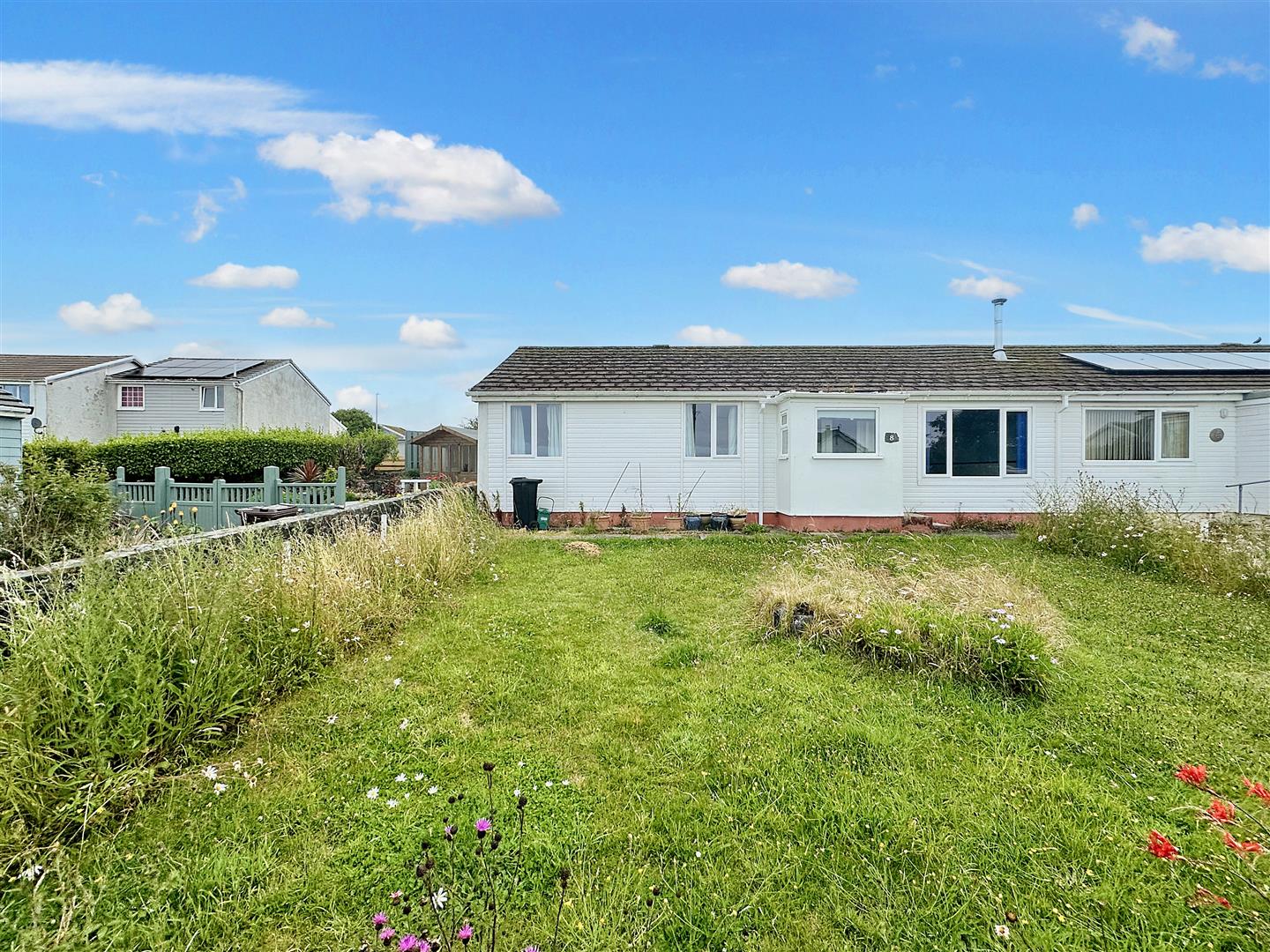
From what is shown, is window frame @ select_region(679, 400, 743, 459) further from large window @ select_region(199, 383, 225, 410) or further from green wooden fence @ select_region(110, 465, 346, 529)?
large window @ select_region(199, 383, 225, 410)

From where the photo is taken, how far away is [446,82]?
12.7 metres

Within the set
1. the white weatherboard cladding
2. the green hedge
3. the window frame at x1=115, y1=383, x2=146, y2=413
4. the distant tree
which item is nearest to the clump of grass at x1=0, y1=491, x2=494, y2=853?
the white weatherboard cladding

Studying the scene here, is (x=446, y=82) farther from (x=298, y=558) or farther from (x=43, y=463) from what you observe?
(x=298, y=558)

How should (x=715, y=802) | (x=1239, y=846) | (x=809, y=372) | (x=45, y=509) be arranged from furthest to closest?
(x=809, y=372) → (x=45, y=509) → (x=715, y=802) → (x=1239, y=846)

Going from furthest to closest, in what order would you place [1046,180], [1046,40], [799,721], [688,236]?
[688,236] < [1046,180] < [1046,40] < [799,721]

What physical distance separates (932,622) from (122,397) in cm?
4149

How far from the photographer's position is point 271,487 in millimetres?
12648

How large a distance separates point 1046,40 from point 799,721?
13.6m

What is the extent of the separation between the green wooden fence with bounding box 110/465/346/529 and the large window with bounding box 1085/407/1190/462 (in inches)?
680

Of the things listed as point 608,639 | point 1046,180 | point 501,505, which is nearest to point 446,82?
point 501,505

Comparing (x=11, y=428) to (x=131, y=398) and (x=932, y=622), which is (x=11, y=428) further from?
(x=131, y=398)

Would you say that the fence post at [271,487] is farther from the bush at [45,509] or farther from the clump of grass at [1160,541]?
the clump of grass at [1160,541]

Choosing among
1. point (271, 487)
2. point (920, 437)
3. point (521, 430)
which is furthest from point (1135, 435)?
point (271, 487)

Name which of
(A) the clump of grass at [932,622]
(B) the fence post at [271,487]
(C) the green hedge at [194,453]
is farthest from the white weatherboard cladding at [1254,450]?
(C) the green hedge at [194,453]
